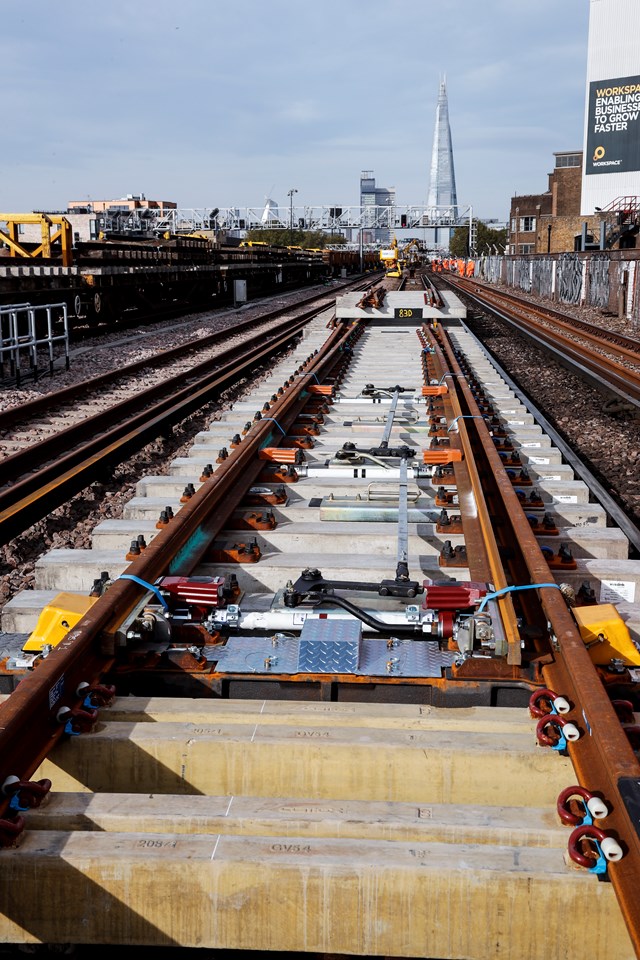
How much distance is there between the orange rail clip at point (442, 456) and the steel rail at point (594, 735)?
6.46 ft

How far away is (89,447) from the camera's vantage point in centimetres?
787

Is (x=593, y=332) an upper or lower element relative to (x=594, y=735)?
lower

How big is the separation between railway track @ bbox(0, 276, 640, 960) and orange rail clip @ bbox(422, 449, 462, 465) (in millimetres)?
547

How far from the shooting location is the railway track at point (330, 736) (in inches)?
76.1

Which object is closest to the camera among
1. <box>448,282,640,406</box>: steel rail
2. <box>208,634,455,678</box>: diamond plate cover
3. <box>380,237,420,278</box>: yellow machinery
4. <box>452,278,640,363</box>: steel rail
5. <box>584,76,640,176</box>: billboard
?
<box>208,634,455,678</box>: diamond plate cover

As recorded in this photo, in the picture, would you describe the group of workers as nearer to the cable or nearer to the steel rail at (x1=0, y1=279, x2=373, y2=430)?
the steel rail at (x1=0, y1=279, x2=373, y2=430)

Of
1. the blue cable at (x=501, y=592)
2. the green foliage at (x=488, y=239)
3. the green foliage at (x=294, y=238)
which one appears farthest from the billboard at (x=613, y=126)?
the blue cable at (x=501, y=592)

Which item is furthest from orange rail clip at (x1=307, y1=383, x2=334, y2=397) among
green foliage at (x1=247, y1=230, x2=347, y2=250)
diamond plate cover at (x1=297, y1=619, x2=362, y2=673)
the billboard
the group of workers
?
green foliage at (x1=247, y1=230, x2=347, y2=250)

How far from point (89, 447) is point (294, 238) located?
110718 mm

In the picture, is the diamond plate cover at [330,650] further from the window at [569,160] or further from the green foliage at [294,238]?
the green foliage at [294,238]

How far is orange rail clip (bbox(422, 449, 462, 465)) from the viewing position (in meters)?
5.43

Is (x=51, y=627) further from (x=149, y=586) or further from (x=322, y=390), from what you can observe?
(x=322, y=390)

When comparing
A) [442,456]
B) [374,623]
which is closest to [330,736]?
[374,623]

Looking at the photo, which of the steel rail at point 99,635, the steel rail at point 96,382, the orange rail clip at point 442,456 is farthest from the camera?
the steel rail at point 96,382
